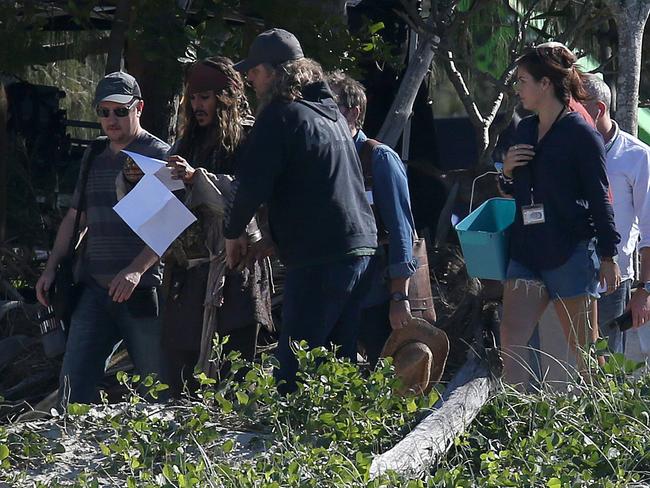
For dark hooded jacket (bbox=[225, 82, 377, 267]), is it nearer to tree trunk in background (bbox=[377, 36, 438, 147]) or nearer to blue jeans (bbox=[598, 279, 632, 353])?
blue jeans (bbox=[598, 279, 632, 353])

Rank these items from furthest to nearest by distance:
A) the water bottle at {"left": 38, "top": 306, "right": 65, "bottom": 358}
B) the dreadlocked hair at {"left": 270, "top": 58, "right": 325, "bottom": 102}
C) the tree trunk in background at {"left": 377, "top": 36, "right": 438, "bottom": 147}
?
the tree trunk in background at {"left": 377, "top": 36, "right": 438, "bottom": 147}, the water bottle at {"left": 38, "top": 306, "right": 65, "bottom": 358}, the dreadlocked hair at {"left": 270, "top": 58, "right": 325, "bottom": 102}

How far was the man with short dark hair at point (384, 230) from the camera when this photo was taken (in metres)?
5.21

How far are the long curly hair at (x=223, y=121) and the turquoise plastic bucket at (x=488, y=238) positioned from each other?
99cm

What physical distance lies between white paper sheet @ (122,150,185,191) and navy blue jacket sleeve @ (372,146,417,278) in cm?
84

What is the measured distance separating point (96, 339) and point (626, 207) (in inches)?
90.2

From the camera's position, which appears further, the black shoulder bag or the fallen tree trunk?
the black shoulder bag

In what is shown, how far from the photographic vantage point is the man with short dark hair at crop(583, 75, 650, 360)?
17.0 ft

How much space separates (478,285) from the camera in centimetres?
789

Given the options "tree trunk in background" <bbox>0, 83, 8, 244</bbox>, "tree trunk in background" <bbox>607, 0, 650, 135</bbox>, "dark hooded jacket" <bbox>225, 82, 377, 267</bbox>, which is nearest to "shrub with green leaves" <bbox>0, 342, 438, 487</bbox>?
"dark hooded jacket" <bbox>225, 82, 377, 267</bbox>

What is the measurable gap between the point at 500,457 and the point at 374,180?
68.9 inches

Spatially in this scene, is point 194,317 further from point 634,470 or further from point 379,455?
point 634,470

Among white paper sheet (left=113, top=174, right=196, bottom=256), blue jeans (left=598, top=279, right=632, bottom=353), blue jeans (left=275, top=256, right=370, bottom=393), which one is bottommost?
blue jeans (left=598, top=279, right=632, bottom=353)

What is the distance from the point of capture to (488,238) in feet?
16.5

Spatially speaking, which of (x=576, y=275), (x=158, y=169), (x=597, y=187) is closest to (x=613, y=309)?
(x=576, y=275)
